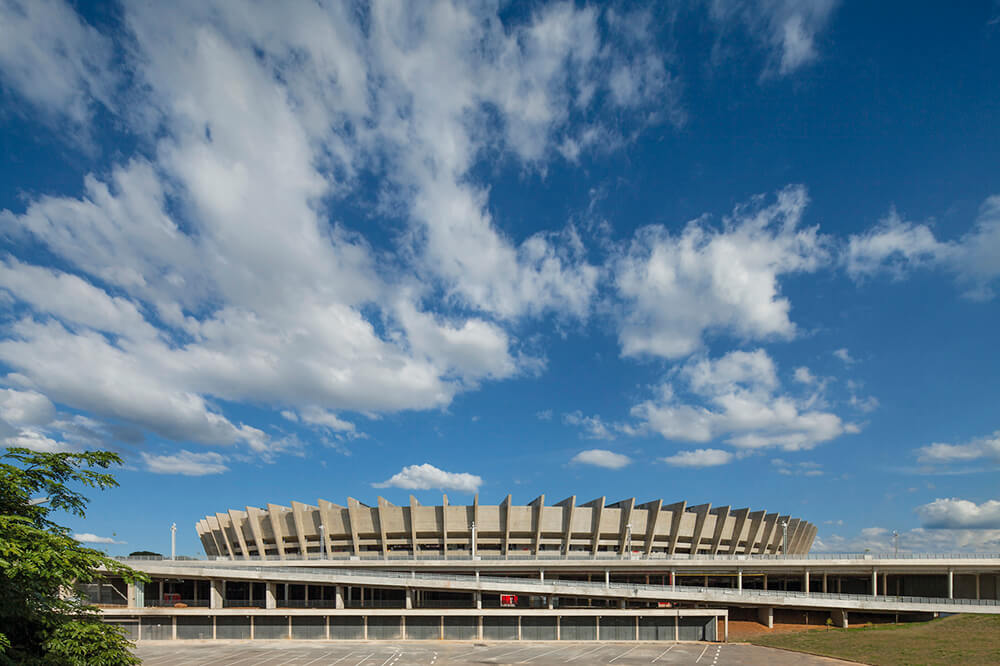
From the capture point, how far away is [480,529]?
75062 mm

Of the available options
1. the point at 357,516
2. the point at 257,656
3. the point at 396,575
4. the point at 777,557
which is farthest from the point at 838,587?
the point at 257,656

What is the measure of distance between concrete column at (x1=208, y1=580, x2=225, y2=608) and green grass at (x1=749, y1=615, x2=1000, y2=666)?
4745 cm

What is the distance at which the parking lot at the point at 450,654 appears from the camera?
43812 mm

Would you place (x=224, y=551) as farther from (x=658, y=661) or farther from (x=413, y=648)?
(x=658, y=661)

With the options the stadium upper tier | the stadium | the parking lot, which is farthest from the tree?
the stadium upper tier

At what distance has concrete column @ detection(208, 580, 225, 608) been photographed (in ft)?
188

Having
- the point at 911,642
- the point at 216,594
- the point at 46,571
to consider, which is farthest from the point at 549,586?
the point at 46,571

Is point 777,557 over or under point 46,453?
under

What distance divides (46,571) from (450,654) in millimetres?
40486

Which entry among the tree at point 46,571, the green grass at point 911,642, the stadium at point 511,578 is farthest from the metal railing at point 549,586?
the tree at point 46,571

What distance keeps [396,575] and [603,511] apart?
2812 centimetres

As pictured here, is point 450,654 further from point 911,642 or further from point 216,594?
point 911,642

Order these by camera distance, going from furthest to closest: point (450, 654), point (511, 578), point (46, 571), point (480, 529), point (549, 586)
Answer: point (480, 529), point (511, 578), point (549, 586), point (450, 654), point (46, 571)

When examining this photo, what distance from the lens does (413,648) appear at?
4991cm
